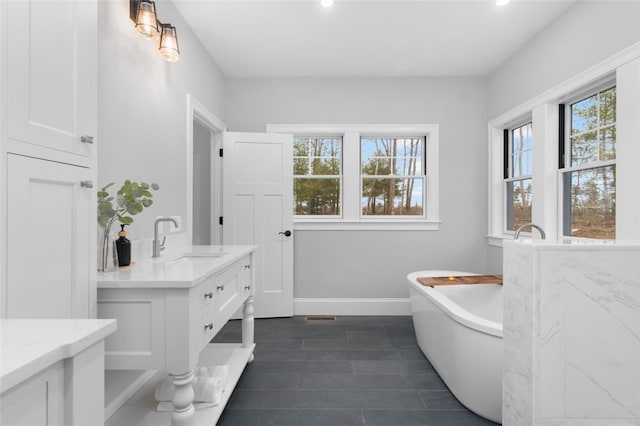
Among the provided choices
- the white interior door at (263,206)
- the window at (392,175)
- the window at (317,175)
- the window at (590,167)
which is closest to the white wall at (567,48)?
the window at (590,167)

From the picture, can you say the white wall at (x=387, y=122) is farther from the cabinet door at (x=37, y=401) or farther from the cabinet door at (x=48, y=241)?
the cabinet door at (x=37, y=401)

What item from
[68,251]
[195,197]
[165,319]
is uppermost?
[195,197]

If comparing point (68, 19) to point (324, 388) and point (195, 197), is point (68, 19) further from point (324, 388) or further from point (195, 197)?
point (195, 197)

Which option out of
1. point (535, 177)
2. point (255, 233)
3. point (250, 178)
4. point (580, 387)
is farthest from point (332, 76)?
point (580, 387)

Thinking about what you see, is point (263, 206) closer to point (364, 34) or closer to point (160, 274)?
point (364, 34)

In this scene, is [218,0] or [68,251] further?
[218,0]

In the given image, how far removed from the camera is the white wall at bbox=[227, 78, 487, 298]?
375 cm

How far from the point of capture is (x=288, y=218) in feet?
11.9

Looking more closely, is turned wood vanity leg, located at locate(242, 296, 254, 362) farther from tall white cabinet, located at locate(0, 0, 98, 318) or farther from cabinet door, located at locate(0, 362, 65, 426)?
cabinet door, located at locate(0, 362, 65, 426)

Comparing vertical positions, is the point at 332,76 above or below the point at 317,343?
above

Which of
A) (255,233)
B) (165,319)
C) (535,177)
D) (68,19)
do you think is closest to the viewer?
(68,19)

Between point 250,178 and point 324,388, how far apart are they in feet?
7.11

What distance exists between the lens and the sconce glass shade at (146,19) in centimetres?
188

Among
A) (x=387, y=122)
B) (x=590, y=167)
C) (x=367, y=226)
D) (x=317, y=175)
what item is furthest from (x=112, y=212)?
(x=590, y=167)
